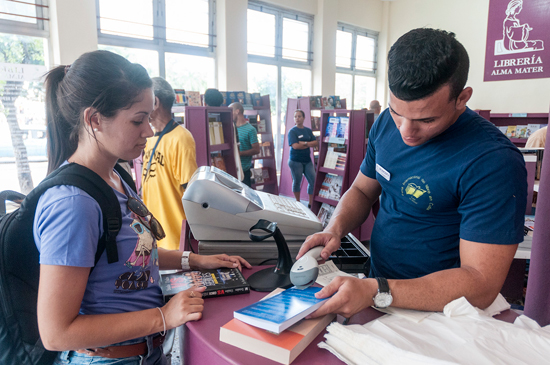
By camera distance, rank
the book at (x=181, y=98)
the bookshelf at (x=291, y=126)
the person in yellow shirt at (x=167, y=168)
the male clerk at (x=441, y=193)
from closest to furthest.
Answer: the male clerk at (x=441, y=193) → the person in yellow shirt at (x=167, y=168) → the book at (x=181, y=98) → the bookshelf at (x=291, y=126)

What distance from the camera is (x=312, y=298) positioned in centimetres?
79

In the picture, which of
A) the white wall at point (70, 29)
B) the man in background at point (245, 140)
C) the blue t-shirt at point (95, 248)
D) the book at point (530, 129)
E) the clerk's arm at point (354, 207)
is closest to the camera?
the blue t-shirt at point (95, 248)

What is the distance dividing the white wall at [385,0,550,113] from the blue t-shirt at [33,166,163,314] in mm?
8757

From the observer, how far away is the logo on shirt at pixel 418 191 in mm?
1026

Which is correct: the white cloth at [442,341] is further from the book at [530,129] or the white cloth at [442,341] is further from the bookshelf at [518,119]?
the book at [530,129]

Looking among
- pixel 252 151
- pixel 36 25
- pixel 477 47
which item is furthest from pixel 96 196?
pixel 477 47

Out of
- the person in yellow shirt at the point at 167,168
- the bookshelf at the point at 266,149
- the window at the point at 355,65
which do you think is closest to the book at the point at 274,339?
the person in yellow shirt at the point at 167,168

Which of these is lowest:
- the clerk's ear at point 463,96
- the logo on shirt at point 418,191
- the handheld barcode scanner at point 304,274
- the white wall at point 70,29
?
the handheld barcode scanner at point 304,274

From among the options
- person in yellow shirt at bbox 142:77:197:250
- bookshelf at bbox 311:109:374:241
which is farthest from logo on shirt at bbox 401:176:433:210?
bookshelf at bbox 311:109:374:241

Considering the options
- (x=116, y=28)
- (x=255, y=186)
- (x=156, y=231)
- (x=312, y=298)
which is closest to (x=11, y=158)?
(x=116, y=28)

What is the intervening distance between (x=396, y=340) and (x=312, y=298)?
192 mm

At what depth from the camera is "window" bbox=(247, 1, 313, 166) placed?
752 centimetres

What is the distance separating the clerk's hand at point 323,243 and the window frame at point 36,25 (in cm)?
551

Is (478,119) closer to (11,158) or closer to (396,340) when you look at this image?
(396,340)
